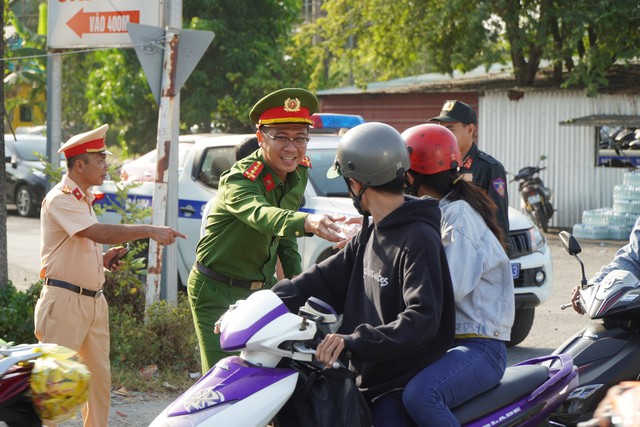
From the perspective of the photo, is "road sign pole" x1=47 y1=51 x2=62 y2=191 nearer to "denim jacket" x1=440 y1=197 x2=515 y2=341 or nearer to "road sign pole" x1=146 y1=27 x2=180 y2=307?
"road sign pole" x1=146 y1=27 x2=180 y2=307

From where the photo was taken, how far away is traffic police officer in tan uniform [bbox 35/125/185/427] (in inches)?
207

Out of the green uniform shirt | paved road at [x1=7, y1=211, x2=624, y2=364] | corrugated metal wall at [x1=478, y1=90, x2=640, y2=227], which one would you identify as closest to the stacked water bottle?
paved road at [x1=7, y1=211, x2=624, y2=364]

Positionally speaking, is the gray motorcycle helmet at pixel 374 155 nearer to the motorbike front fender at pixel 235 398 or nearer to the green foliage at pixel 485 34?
the motorbike front fender at pixel 235 398

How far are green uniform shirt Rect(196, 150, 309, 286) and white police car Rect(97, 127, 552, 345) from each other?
12.1 ft

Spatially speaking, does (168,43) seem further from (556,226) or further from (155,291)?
(556,226)

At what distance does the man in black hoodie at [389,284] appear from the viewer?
11.4ft

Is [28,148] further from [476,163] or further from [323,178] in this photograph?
[476,163]

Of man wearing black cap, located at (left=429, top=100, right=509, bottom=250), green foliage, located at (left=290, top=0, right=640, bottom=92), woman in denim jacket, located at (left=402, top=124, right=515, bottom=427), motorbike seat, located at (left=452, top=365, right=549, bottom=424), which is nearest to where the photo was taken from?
woman in denim jacket, located at (left=402, top=124, right=515, bottom=427)

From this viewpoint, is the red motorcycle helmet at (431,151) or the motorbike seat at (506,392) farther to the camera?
the red motorcycle helmet at (431,151)

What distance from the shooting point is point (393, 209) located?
374cm

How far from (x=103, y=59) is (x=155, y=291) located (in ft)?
60.1

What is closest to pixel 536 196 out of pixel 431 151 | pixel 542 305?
pixel 542 305

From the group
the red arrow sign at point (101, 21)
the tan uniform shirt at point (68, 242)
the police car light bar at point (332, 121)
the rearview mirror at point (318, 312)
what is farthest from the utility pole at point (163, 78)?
the rearview mirror at point (318, 312)

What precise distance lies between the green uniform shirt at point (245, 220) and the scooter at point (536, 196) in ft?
42.2
